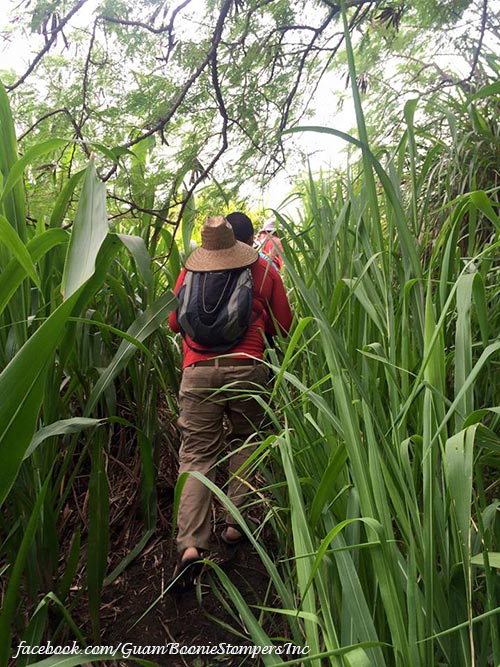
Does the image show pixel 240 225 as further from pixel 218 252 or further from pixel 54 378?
pixel 54 378

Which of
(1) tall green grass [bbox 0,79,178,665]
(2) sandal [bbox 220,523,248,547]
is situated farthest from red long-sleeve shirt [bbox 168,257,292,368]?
(2) sandal [bbox 220,523,248,547]

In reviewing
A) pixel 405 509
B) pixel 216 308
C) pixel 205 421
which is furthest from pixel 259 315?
pixel 405 509

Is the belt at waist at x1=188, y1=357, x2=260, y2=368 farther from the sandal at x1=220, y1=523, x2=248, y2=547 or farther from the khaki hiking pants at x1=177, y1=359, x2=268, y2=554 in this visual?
the sandal at x1=220, y1=523, x2=248, y2=547

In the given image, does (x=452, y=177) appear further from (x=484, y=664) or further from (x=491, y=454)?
(x=484, y=664)

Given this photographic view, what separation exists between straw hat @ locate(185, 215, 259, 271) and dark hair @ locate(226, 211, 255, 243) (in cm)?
26

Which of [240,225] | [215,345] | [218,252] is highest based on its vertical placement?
[240,225]

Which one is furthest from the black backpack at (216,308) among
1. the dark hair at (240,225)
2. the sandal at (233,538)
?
the sandal at (233,538)

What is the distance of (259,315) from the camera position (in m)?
1.64

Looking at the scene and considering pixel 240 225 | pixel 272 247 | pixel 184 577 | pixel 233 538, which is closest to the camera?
pixel 184 577

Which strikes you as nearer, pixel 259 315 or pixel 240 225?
pixel 259 315

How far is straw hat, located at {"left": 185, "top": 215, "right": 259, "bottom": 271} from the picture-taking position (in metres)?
1.61

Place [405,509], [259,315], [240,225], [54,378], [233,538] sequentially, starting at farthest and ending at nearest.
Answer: [240,225]
[259,315]
[233,538]
[54,378]
[405,509]

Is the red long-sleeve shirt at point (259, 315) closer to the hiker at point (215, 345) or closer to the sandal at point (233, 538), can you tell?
the hiker at point (215, 345)

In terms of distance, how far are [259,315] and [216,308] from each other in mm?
158
